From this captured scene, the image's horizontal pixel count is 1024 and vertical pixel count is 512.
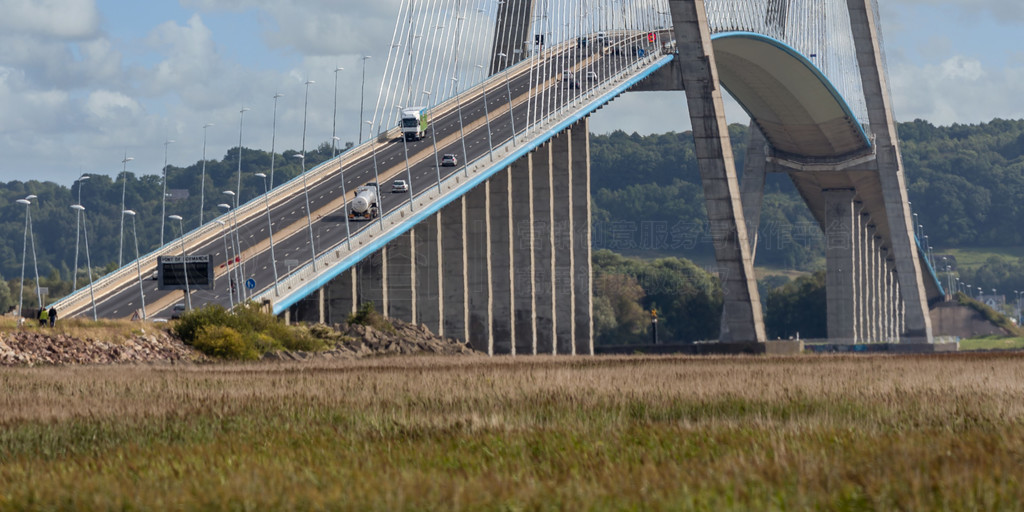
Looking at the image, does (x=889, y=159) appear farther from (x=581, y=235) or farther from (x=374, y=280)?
(x=374, y=280)

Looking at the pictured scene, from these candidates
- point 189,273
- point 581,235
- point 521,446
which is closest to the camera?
point 521,446

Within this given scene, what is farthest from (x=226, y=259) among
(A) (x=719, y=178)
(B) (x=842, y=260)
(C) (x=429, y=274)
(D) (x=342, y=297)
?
(B) (x=842, y=260)

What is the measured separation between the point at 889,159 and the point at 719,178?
33215 mm

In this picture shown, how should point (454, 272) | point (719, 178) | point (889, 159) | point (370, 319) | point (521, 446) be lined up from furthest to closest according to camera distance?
point (889, 159) < point (719, 178) < point (454, 272) < point (370, 319) < point (521, 446)

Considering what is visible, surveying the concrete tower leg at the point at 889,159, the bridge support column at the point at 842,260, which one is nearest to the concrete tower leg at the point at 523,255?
the concrete tower leg at the point at 889,159

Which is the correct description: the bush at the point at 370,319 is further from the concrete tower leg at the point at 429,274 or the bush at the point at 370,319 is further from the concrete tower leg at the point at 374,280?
the concrete tower leg at the point at 429,274

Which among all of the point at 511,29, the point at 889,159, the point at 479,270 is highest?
the point at 511,29

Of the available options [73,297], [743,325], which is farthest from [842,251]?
[73,297]

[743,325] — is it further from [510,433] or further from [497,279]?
[510,433]

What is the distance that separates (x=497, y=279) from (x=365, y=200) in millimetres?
13712

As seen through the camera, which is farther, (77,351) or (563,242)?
(563,242)

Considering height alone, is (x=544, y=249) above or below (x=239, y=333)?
above

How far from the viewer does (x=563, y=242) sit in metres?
84.7

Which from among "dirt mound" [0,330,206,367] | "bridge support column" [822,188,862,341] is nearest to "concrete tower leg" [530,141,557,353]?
"bridge support column" [822,188,862,341]
